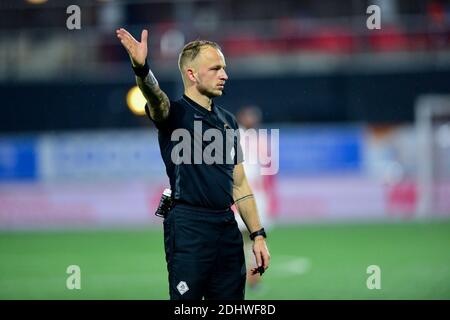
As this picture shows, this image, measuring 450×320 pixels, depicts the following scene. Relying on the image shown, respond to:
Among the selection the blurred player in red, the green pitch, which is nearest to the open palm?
the green pitch

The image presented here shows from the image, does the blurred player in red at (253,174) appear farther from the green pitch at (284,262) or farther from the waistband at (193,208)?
the waistband at (193,208)

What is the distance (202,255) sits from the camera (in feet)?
21.1

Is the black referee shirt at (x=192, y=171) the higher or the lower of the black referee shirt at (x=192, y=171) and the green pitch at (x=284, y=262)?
the higher

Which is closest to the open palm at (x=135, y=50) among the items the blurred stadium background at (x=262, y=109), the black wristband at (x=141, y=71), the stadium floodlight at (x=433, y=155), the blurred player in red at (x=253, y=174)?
the black wristband at (x=141, y=71)

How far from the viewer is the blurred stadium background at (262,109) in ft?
73.9

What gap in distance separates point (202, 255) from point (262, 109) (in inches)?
683

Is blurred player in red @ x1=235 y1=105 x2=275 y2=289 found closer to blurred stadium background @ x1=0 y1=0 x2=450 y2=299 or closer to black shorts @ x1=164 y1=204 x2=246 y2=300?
black shorts @ x1=164 y1=204 x2=246 y2=300

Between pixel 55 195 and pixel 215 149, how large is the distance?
16141mm

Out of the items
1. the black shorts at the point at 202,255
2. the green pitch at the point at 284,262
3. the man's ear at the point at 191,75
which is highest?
the man's ear at the point at 191,75

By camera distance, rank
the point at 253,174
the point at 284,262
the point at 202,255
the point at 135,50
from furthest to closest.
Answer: the point at 284,262 < the point at 253,174 < the point at 202,255 < the point at 135,50

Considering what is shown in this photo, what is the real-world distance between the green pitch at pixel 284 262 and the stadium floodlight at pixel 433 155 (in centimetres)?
197

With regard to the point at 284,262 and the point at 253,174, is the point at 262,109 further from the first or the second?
the point at 253,174

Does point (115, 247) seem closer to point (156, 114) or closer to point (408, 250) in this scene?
point (408, 250)

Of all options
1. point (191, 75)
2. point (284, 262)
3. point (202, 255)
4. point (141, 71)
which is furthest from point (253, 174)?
point (141, 71)
